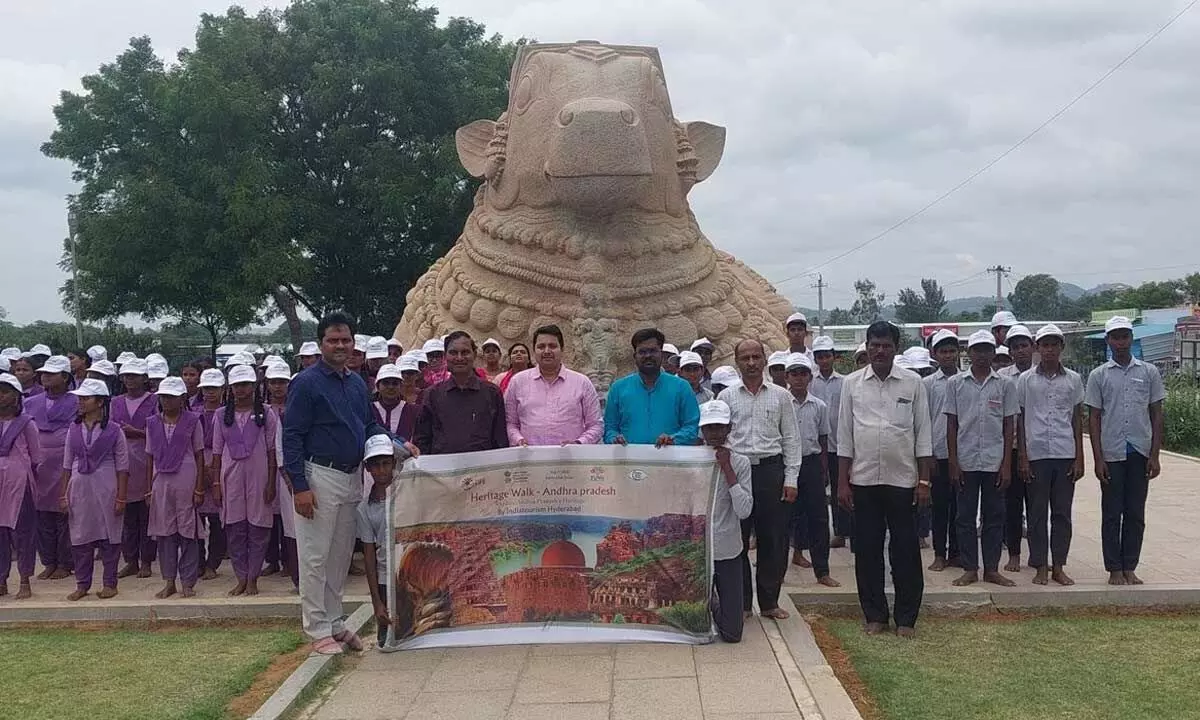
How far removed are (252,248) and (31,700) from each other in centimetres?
1264

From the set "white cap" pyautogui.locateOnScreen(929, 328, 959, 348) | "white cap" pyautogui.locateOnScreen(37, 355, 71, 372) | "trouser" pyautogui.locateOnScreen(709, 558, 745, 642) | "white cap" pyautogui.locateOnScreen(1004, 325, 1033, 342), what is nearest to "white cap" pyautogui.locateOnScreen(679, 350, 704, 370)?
"white cap" pyautogui.locateOnScreen(929, 328, 959, 348)

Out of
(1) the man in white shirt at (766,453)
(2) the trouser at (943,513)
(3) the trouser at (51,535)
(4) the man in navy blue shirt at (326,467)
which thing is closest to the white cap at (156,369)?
(3) the trouser at (51,535)

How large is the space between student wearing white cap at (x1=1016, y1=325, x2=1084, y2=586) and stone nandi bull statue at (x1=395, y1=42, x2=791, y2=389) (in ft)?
7.50

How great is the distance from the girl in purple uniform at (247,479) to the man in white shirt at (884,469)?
3.36 m

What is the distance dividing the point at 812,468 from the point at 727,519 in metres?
1.42

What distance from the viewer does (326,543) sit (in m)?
4.59

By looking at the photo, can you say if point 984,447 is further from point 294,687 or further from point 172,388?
point 172,388

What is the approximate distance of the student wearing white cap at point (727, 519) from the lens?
4562mm

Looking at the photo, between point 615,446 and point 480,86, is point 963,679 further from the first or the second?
point 480,86

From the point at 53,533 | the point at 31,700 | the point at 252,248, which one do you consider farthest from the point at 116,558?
the point at 252,248

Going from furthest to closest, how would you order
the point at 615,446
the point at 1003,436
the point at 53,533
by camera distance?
the point at 53,533
the point at 1003,436
the point at 615,446

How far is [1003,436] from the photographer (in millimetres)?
5566

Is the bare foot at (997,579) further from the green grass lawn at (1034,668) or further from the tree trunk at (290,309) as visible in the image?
the tree trunk at (290,309)

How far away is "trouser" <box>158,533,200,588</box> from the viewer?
5.80m
